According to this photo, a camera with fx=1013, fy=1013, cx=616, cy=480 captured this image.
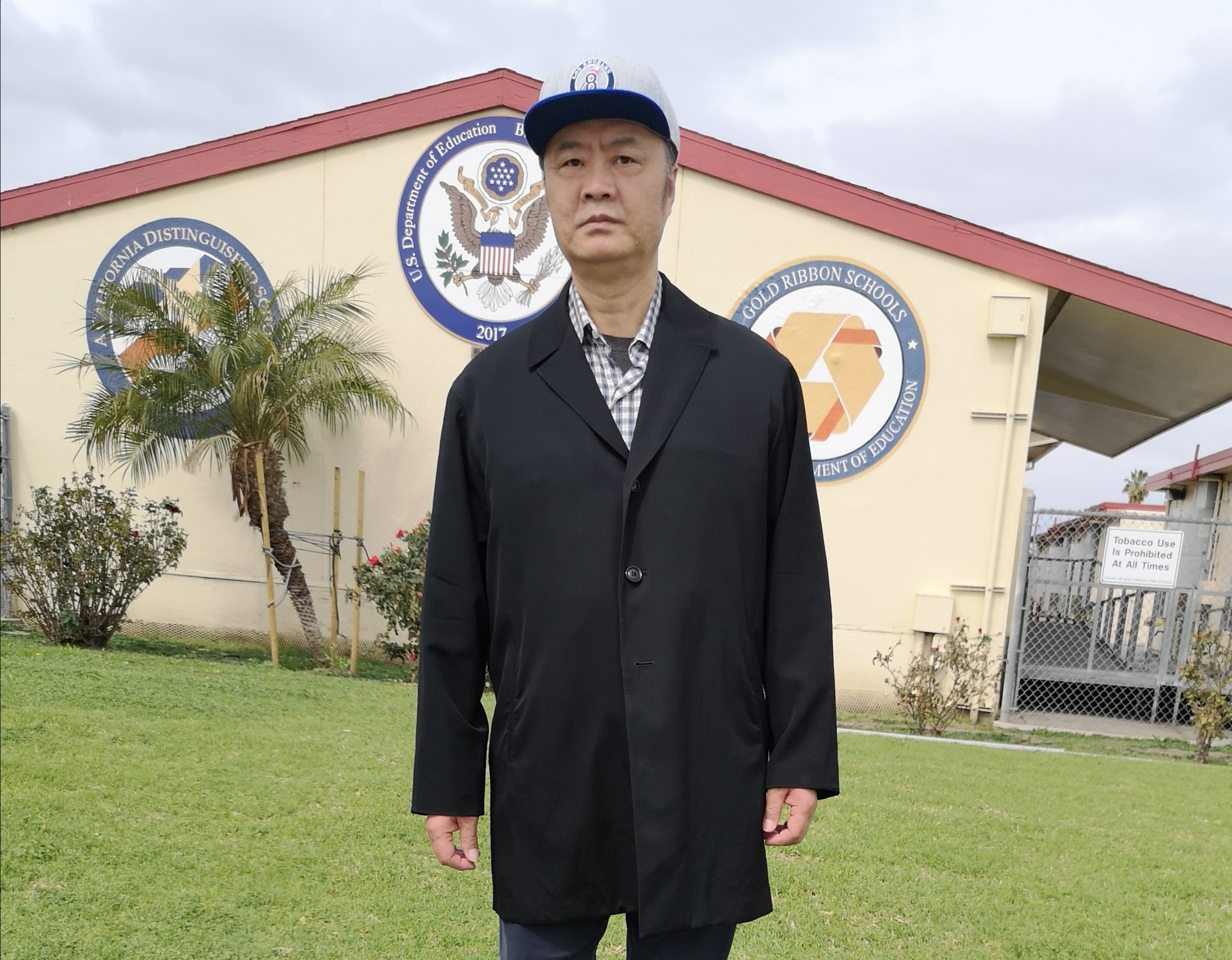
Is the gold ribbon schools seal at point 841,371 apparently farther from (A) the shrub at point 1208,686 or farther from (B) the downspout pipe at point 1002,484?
(A) the shrub at point 1208,686

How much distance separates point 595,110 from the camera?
192 centimetres

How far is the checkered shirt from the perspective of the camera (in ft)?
6.66

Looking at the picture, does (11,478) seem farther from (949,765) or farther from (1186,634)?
(1186,634)

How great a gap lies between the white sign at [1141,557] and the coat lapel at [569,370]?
9.20 metres

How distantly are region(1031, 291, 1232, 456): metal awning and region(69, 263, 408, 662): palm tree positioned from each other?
7331 millimetres

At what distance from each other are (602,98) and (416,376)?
915 centimetres

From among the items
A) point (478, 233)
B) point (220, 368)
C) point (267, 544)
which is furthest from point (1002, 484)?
point (220, 368)

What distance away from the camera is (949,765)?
23.9 feet

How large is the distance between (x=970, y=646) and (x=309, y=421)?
7.18 m

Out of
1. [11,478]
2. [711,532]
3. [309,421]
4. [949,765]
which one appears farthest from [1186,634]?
[11,478]

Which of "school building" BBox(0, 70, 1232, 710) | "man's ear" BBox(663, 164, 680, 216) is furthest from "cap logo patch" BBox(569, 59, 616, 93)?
"school building" BBox(0, 70, 1232, 710)

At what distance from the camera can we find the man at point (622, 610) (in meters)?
1.90

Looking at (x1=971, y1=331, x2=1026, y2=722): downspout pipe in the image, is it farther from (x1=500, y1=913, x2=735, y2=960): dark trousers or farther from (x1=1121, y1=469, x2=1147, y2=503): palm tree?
(x1=1121, y1=469, x2=1147, y2=503): palm tree

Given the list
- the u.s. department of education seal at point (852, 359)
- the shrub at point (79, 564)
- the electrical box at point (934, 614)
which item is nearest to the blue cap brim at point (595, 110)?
the u.s. department of education seal at point (852, 359)
